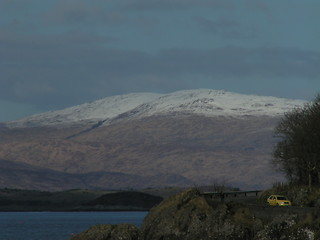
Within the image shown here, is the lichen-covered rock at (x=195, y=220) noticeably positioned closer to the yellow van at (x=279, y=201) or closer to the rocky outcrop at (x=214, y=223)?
the rocky outcrop at (x=214, y=223)

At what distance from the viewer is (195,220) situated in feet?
187

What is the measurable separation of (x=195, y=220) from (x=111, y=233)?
564 cm

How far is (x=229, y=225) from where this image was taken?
54.9m

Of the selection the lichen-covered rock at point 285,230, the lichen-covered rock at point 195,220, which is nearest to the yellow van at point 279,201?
the lichen-covered rock at point 195,220

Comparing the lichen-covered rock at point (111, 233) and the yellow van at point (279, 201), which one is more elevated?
the yellow van at point (279, 201)

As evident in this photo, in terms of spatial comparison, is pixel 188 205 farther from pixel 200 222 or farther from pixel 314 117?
pixel 314 117

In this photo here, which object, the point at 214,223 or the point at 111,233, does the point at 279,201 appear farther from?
the point at 111,233

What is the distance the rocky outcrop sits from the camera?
2030 inches

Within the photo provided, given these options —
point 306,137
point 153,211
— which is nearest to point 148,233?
point 153,211

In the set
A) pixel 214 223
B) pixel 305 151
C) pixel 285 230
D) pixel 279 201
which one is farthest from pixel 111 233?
pixel 305 151

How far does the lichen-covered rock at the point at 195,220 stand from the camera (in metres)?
54.6

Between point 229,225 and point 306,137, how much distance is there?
43.9m

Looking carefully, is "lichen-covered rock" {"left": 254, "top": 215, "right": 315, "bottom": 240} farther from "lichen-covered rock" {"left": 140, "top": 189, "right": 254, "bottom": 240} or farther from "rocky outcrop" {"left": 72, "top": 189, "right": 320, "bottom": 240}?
"lichen-covered rock" {"left": 140, "top": 189, "right": 254, "bottom": 240}

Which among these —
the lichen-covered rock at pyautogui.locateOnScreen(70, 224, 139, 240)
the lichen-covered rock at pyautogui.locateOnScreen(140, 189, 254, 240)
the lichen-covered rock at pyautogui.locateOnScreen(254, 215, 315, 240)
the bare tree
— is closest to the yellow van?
the lichen-covered rock at pyautogui.locateOnScreen(140, 189, 254, 240)
